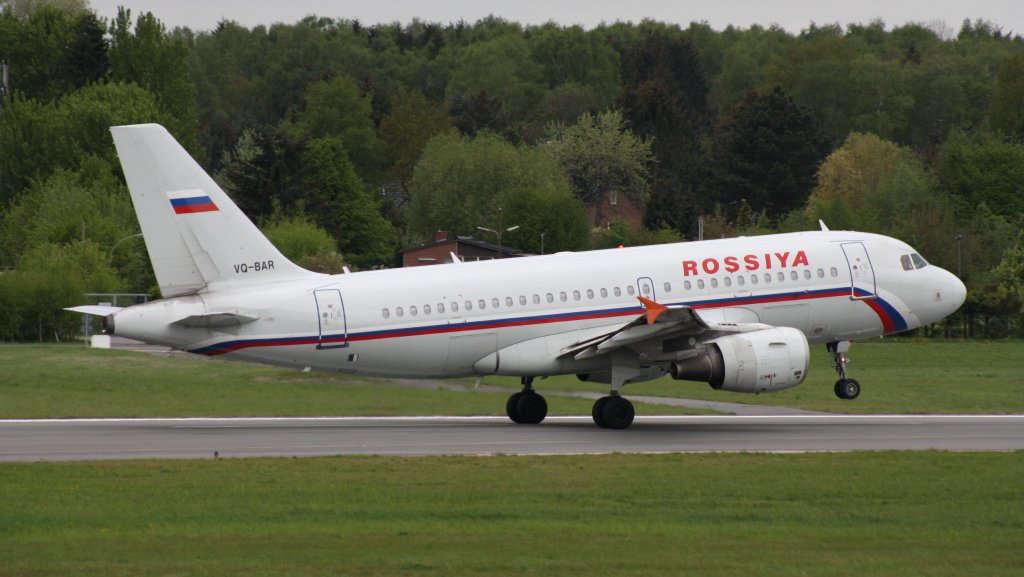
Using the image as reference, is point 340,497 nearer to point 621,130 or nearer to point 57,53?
point 57,53

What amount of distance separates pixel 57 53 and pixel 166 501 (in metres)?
123

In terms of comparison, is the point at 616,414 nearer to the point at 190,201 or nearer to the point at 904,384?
the point at 190,201

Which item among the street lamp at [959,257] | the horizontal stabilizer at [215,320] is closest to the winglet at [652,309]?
the horizontal stabilizer at [215,320]

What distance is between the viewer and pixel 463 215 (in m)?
133

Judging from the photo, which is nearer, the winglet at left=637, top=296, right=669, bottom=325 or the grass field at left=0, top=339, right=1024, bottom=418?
the winglet at left=637, top=296, right=669, bottom=325

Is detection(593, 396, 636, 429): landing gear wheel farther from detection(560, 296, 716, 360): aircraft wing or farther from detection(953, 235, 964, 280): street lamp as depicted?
detection(953, 235, 964, 280): street lamp

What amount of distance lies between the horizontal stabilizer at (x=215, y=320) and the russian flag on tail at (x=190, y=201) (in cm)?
225

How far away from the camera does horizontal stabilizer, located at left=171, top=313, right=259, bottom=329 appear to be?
33.3m

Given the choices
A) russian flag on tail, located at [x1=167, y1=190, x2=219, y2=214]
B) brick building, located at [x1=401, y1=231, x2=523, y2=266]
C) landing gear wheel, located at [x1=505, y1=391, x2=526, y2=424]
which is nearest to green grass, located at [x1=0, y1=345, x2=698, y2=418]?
landing gear wheel, located at [x1=505, y1=391, x2=526, y2=424]

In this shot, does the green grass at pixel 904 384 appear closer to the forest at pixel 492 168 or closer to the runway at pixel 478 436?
the runway at pixel 478 436

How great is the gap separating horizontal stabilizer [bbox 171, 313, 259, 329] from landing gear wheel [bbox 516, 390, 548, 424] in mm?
6790

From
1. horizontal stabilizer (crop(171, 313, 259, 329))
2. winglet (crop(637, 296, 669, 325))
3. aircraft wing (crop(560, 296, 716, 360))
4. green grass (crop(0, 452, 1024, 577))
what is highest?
horizontal stabilizer (crop(171, 313, 259, 329))

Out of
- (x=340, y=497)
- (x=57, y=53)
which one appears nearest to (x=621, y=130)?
(x=57, y=53)

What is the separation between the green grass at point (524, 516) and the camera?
60.2 feet
